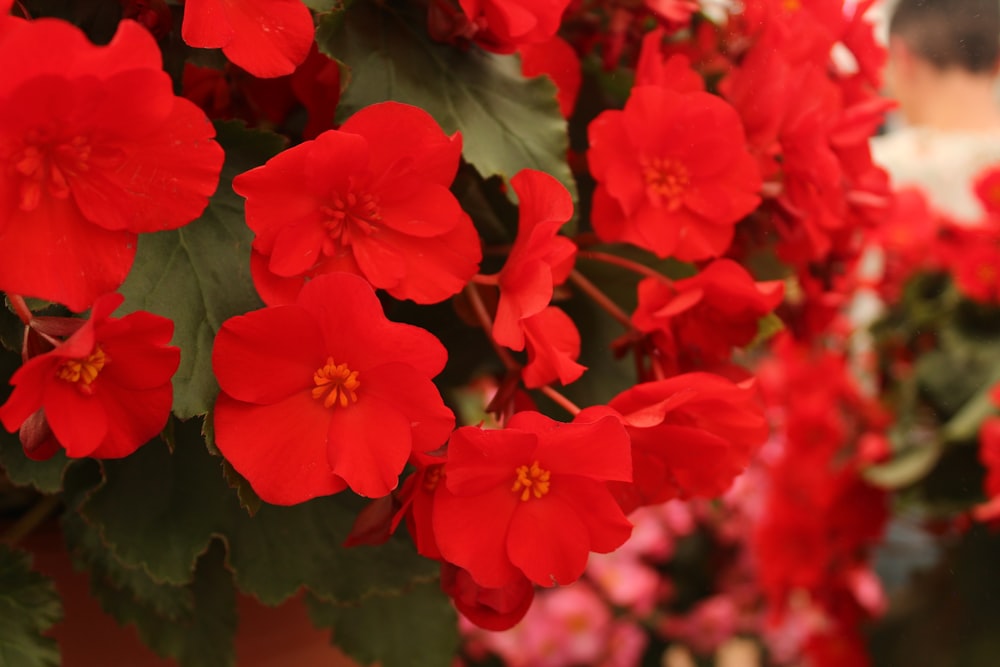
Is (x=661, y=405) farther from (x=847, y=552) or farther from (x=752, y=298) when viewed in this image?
(x=847, y=552)

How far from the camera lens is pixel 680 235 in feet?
1.28

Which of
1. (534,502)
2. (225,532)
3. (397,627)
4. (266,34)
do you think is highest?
(266,34)

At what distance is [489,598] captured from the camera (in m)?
0.31

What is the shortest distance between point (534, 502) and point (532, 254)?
9cm

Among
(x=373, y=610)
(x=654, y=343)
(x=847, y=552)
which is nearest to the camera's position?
(x=654, y=343)

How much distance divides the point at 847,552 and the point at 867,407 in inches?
8.6

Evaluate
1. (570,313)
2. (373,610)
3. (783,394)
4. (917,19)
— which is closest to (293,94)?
(570,313)

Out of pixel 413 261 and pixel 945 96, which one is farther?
pixel 945 96

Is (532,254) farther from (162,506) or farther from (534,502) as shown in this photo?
(162,506)

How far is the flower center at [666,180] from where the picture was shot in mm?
390

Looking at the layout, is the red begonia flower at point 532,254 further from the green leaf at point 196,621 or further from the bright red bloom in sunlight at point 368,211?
the green leaf at point 196,621

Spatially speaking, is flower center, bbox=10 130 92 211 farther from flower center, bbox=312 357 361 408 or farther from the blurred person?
the blurred person

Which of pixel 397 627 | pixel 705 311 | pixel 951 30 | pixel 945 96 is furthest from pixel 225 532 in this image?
pixel 945 96

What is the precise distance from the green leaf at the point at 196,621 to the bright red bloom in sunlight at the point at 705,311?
260 mm
